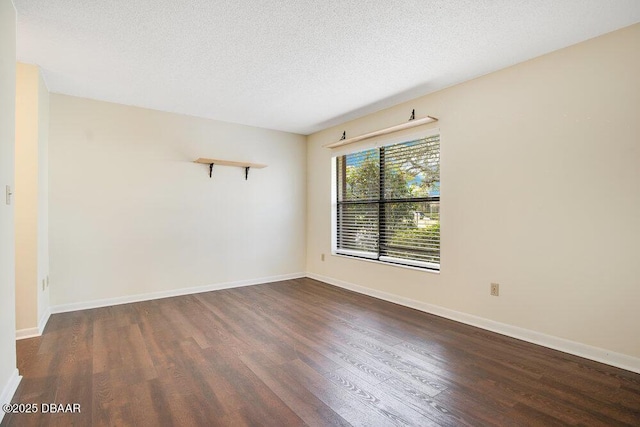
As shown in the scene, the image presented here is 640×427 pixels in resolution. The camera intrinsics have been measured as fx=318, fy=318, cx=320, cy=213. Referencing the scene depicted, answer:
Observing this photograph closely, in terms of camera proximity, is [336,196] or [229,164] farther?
[336,196]

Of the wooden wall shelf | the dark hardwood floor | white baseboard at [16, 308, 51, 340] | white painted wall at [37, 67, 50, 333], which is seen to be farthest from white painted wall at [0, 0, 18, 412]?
the wooden wall shelf

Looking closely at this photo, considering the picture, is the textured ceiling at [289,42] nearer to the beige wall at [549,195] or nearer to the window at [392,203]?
the beige wall at [549,195]

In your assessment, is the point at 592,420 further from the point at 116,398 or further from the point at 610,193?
the point at 116,398

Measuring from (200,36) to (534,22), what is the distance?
2394mm

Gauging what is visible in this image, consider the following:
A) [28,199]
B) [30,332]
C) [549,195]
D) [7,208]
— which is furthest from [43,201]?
[549,195]

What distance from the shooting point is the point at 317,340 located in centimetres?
277

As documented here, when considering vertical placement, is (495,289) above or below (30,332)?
above

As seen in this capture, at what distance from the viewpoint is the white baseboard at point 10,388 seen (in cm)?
176

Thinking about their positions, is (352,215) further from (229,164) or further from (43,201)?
(43,201)

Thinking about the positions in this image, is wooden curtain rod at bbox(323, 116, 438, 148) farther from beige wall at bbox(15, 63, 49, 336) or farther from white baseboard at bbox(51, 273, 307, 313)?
beige wall at bbox(15, 63, 49, 336)

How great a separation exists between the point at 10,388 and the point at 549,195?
402 cm

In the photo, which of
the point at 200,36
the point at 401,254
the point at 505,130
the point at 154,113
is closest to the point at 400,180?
the point at 401,254

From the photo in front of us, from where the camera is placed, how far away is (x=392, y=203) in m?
4.08

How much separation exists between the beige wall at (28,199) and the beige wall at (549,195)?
382 cm
